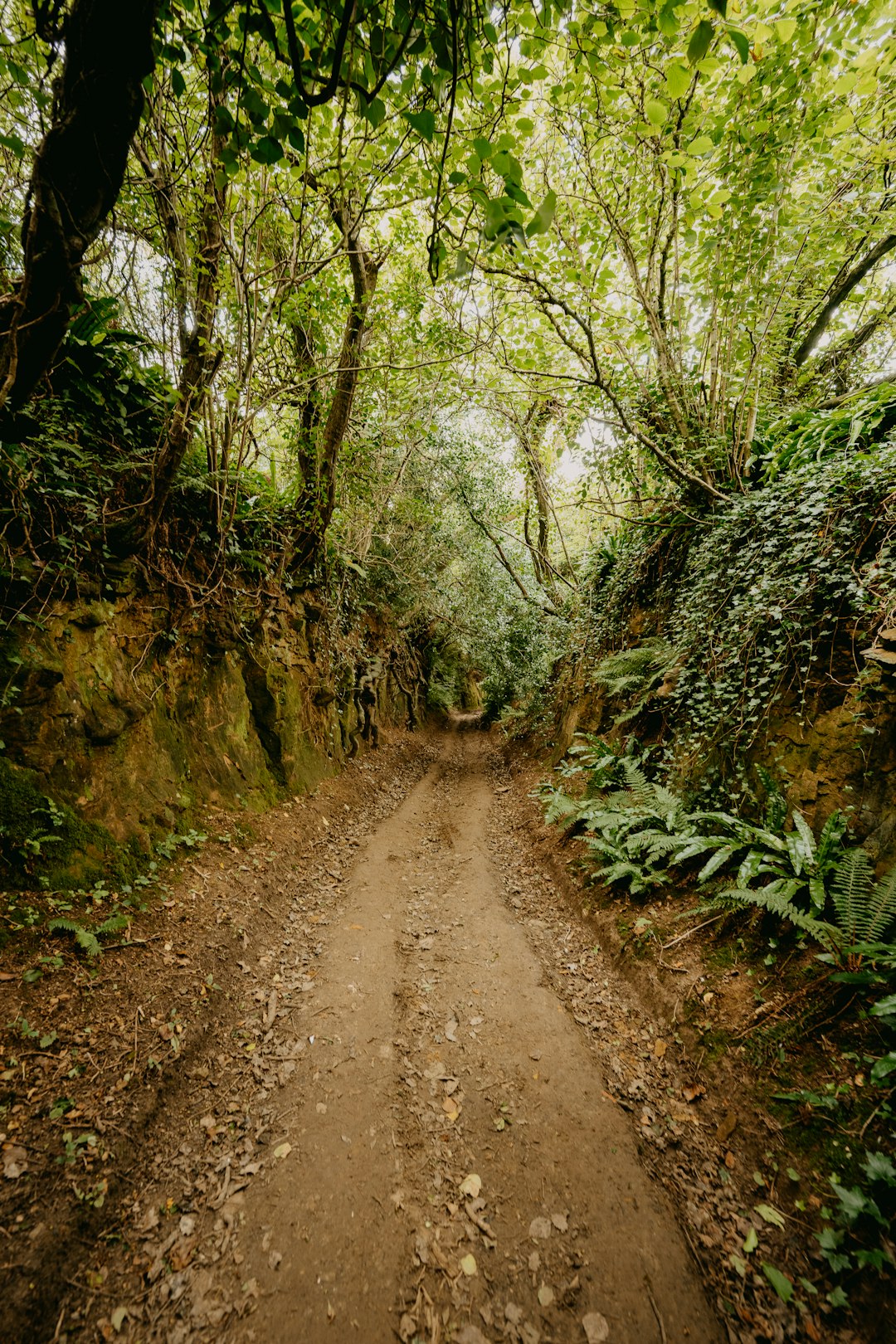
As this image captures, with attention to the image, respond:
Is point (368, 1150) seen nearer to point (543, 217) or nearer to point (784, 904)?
point (784, 904)

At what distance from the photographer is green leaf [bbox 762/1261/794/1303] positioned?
86.4 inches

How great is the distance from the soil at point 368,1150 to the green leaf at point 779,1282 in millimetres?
42

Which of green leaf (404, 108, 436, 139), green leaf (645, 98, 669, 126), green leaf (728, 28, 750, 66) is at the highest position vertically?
green leaf (645, 98, 669, 126)

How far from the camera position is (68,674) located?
4.29 meters

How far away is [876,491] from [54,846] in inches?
294

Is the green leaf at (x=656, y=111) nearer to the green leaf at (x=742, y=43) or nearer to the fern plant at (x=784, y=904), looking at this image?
the green leaf at (x=742, y=43)

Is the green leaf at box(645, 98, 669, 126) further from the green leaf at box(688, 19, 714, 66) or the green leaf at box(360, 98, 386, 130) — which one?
the green leaf at box(360, 98, 386, 130)

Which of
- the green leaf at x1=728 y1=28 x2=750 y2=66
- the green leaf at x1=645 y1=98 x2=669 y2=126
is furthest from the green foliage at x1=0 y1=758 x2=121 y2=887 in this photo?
the green leaf at x1=645 y1=98 x2=669 y2=126

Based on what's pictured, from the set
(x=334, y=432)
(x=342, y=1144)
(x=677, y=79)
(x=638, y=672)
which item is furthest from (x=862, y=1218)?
(x=334, y=432)

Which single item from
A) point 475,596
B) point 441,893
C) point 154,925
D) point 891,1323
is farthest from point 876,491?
point 475,596

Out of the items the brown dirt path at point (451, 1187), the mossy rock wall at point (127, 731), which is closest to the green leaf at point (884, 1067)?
the brown dirt path at point (451, 1187)

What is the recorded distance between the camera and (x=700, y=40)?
1903 mm

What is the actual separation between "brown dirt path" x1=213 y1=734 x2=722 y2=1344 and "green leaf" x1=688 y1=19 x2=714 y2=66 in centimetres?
536

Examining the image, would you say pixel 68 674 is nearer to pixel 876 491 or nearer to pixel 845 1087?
pixel 845 1087
